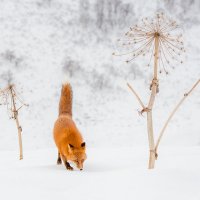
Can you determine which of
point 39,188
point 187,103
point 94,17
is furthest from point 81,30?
point 39,188

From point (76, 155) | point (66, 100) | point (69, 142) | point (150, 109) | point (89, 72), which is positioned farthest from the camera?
point (89, 72)

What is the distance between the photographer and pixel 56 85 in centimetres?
1762

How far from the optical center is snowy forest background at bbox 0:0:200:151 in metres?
16.0

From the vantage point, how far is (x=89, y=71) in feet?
58.6

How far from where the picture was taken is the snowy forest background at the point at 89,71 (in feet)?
52.5

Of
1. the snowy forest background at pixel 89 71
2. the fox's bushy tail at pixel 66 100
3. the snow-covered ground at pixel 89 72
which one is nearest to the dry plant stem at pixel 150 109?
the fox's bushy tail at pixel 66 100

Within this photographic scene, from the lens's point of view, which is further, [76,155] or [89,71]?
[89,71]

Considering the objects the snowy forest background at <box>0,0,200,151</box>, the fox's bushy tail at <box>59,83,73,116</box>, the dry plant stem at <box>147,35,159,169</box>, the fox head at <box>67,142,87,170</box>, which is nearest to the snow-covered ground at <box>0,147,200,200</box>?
the dry plant stem at <box>147,35,159,169</box>

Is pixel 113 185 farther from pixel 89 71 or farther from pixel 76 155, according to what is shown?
pixel 89 71

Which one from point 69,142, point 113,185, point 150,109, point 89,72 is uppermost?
point 89,72

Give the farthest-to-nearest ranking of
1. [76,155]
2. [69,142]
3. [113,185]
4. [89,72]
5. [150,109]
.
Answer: [89,72], [69,142], [76,155], [150,109], [113,185]

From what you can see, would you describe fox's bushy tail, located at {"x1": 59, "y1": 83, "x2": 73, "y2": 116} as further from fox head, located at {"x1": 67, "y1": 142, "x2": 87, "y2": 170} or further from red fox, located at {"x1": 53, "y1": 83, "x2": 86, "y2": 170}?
fox head, located at {"x1": 67, "y1": 142, "x2": 87, "y2": 170}

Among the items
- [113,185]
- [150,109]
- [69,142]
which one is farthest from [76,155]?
[150,109]

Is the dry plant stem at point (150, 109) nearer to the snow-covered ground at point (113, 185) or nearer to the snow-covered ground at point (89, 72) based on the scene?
the snow-covered ground at point (113, 185)
